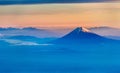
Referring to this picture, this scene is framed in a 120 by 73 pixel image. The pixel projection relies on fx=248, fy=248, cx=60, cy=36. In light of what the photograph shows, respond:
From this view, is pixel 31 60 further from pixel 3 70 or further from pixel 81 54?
pixel 81 54

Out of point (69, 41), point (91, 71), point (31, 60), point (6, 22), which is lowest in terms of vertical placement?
point (91, 71)

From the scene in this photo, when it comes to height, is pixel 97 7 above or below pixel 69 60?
above

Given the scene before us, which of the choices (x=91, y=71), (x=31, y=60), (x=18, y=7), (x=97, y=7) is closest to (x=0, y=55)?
(x=31, y=60)

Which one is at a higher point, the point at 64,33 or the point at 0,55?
the point at 64,33

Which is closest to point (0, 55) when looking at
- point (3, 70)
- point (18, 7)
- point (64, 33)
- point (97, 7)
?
point (3, 70)

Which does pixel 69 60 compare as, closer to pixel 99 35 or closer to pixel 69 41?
pixel 69 41

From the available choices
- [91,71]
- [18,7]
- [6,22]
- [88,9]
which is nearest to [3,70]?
[6,22]
